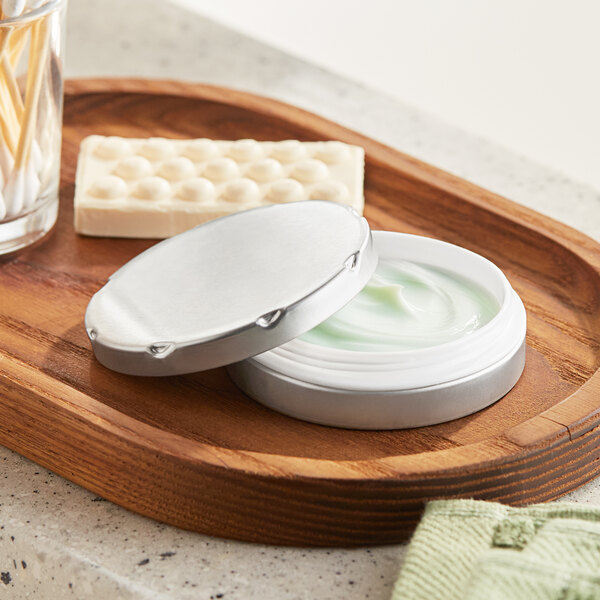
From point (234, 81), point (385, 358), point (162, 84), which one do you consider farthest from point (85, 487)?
point (234, 81)

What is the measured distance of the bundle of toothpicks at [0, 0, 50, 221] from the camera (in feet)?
2.26

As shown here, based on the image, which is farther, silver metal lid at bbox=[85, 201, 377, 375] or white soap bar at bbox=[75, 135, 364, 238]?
white soap bar at bbox=[75, 135, 364, 238]

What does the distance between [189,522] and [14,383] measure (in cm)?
14

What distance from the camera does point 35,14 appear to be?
0.66 meters

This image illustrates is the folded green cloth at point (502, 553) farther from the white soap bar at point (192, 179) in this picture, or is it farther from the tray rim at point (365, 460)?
the white soap bar at point (192, 179)

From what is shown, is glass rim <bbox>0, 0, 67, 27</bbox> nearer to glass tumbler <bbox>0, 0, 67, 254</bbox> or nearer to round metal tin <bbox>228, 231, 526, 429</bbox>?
glass tumbler <bbox>0, 0, 67, 254</bbox>

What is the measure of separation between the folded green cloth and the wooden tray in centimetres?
2

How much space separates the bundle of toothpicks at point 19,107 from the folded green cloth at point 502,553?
393mm

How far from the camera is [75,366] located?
0.63m

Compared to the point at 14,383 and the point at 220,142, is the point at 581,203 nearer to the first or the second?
the point at 220,142

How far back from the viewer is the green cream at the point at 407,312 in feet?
1.95

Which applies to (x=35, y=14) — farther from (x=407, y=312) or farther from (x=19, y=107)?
(x=407, y=312)

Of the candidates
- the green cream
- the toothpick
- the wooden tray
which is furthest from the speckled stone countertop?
the toothpick

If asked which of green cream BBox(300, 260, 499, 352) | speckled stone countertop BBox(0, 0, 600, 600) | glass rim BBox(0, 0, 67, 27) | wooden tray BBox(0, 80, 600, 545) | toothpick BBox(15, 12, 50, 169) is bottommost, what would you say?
speckled stone countertop BBox(0, 0, 600, 600)
